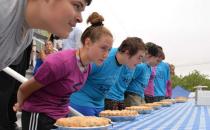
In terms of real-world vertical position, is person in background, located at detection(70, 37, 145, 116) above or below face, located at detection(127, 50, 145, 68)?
below

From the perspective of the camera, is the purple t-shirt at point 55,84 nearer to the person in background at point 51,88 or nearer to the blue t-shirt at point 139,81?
the person in background at point 51,88

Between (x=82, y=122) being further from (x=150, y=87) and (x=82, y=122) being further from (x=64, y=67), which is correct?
(x=150, y=87)

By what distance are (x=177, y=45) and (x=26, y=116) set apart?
11.9 m

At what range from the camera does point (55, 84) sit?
1.48 m

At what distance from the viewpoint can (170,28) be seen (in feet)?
41.2

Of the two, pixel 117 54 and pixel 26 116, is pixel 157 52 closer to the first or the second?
pixel 117 54

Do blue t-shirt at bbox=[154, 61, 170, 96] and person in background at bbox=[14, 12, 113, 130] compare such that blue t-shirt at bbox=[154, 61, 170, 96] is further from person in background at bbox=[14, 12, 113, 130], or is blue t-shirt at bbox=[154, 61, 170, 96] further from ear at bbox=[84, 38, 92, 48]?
person in background at bbox=[14, 12, 113, 130]

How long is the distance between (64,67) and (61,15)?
63 centimetres

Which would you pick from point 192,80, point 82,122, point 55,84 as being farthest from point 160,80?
point 192,80

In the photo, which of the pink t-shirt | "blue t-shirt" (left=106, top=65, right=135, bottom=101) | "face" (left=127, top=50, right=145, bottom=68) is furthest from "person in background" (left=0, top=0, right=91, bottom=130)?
the pink t-shirt

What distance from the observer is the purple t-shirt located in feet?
4.71

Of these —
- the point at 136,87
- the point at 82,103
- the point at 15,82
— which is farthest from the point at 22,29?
the point at 136,87

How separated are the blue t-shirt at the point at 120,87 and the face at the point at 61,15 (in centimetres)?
151

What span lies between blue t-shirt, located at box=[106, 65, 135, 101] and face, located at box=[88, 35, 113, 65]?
1.95ft
